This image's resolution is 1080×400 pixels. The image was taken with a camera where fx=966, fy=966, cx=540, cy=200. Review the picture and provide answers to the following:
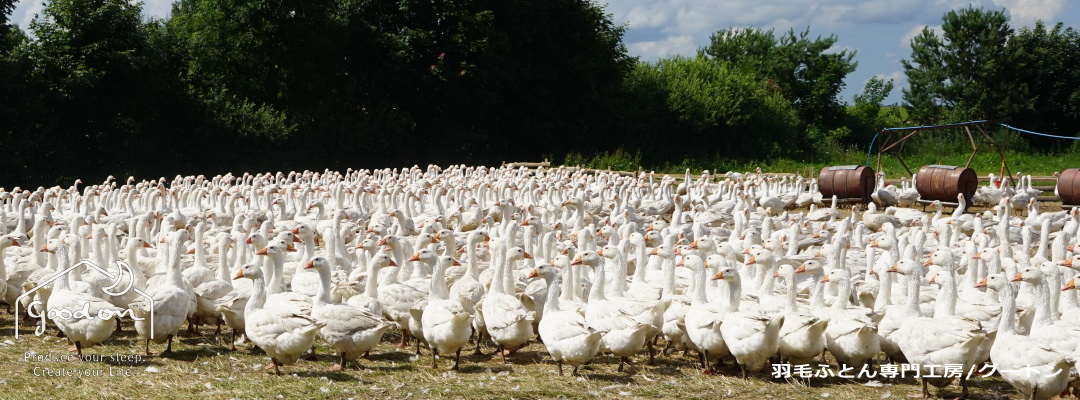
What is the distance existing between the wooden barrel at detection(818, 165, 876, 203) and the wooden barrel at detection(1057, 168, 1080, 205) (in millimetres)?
4605

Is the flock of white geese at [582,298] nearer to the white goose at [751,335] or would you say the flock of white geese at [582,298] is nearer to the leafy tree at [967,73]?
the white goose at [751,335]

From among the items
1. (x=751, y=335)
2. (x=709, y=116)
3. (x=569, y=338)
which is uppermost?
(x=709, y=116)

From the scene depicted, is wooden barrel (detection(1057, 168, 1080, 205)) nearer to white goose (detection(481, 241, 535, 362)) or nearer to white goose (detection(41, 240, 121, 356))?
white goose (detection(481, 241, 535, 362))

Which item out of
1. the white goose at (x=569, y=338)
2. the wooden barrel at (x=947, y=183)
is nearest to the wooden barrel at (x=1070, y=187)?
the wooden barrel at (x=947, y=183)

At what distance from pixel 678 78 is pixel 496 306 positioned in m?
42.2


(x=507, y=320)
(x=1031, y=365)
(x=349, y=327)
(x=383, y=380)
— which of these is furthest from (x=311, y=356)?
(x=1031, y=365)

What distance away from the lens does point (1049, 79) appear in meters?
47.7

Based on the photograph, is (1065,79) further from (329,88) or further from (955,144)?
(329,88)

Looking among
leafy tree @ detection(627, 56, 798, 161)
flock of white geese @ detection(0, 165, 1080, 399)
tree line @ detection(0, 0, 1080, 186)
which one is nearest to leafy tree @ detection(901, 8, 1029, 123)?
tree line @ detection(0, 0, 1080, 186)

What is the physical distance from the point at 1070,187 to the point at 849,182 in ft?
17.6

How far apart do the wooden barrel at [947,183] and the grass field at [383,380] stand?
1661 cm

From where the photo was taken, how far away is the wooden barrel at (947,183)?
79.0ft

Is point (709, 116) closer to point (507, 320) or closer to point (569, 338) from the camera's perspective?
point (507, 320)

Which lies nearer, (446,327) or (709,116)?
(446,327)
